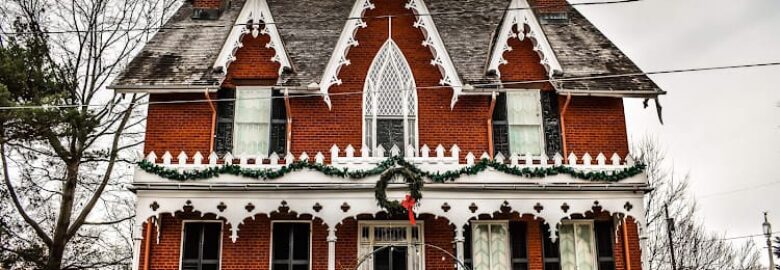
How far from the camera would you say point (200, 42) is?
728 inches

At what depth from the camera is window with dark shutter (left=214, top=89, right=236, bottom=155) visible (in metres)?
17.0

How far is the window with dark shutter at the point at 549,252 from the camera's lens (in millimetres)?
→ 16547

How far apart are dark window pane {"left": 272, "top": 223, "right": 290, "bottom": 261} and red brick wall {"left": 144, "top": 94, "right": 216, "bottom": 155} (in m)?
2.57

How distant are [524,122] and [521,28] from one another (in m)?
2.39

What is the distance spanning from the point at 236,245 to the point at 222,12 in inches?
286

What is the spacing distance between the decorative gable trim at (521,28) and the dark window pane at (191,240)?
8.13m

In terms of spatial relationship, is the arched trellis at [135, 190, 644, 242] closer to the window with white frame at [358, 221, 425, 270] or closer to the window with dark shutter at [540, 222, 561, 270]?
the window with white frame at [358, 221, 425, 270]

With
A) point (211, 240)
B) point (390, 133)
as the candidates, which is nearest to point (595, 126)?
point (390, 133)

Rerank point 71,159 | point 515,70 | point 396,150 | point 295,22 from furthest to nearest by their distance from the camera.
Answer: point 71,159 < point 295,22 < point 515,70 < point 396,150

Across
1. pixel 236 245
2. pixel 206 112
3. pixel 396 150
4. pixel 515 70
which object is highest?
pixel 515 70

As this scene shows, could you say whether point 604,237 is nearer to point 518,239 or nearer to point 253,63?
point 518,239

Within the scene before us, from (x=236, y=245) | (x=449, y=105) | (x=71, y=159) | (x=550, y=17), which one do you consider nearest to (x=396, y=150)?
(x=449, y=105)

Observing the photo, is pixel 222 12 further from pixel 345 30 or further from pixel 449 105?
pixel 449 105

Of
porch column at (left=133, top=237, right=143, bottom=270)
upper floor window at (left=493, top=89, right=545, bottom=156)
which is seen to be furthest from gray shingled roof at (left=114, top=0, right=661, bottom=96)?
porch column at (left=133, top=237, right=143, bottom=270)
